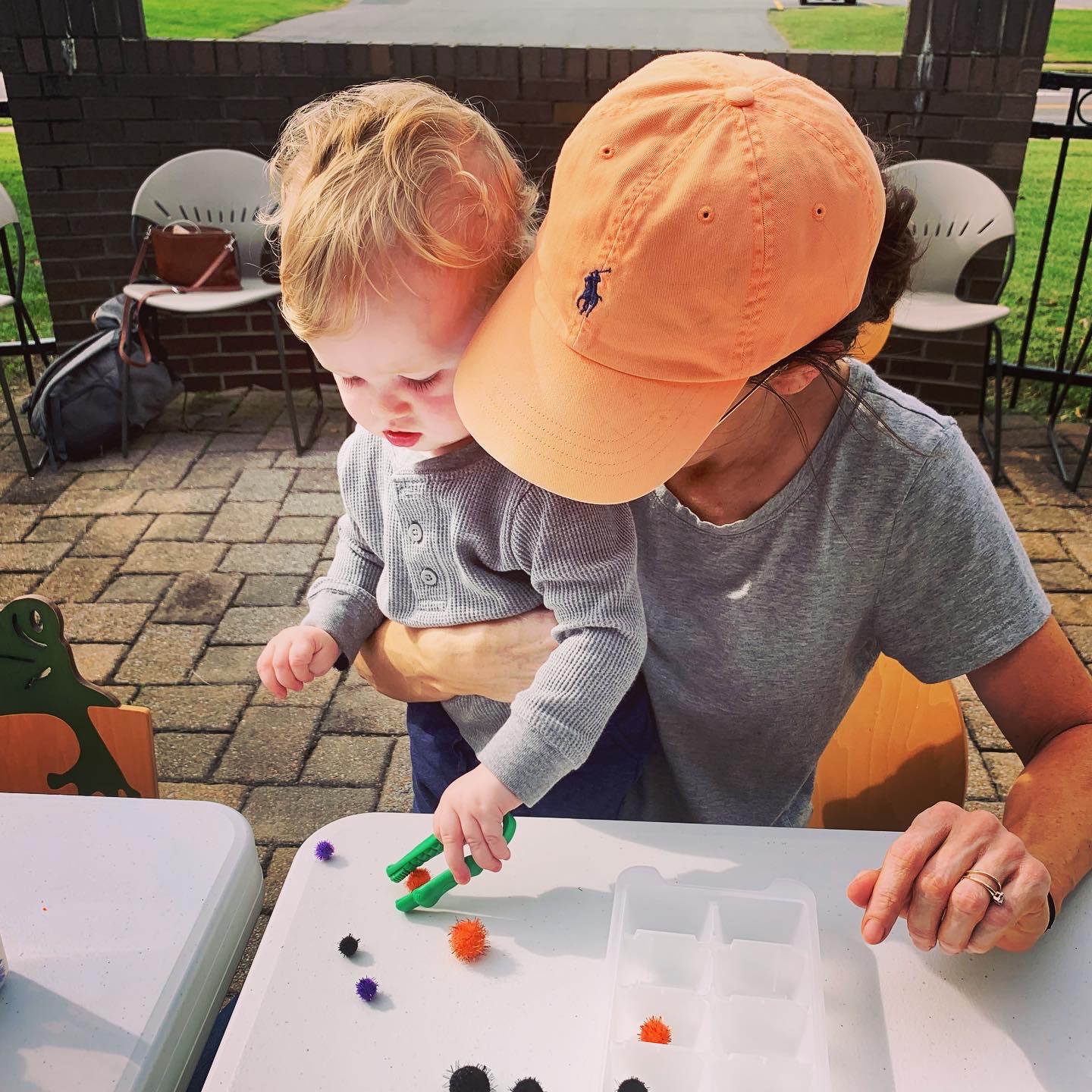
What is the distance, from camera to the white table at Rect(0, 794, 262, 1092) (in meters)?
0.94

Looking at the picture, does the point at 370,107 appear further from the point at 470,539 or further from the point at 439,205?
the point at 470,539

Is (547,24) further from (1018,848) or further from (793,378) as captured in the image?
(1018,848)

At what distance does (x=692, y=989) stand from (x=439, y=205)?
829 millimetres

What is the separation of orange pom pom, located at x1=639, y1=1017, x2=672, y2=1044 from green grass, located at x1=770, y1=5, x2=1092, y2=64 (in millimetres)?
4445

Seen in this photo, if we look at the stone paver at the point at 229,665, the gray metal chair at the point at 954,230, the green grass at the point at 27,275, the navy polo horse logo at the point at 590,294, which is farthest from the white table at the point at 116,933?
the green grass at the point at 27,275

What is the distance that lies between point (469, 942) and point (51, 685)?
0.85 m

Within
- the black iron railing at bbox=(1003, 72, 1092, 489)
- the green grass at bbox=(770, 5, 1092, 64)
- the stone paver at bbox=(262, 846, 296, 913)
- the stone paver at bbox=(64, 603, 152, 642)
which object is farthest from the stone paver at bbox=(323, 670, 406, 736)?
the green grass at bbox=(770, 5, 1092, 64)

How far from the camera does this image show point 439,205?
1.12m

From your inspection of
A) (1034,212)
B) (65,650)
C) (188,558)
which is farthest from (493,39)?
(65,650)

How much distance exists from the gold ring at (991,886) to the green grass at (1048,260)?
448 cm

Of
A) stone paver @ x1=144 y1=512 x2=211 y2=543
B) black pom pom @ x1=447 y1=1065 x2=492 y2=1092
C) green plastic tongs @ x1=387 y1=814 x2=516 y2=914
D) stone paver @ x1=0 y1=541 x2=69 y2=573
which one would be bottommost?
stone paver @ x1=144 y1=512 x2=211 y2=543

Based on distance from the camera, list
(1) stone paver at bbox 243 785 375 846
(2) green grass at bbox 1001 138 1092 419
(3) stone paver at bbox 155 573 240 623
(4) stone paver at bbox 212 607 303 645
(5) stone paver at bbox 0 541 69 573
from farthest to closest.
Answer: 1. (2) green grass at bbox 1001 138 1092 419
2. (5) stone paver at bbox 0 541 69 573
3. (3) stone paver at bbox 155 573 240 623
4. (4) stone paver at bbox 212 607 303 645
5. (1) stone paver at bbox 243 785 375 846

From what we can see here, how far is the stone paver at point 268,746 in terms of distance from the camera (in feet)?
9.28

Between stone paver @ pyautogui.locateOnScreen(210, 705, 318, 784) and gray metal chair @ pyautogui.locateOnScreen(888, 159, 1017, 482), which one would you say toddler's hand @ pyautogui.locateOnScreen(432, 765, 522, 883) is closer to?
stone paver @ pyautogui.locateOnScreen(210, 705, 318, 784)
